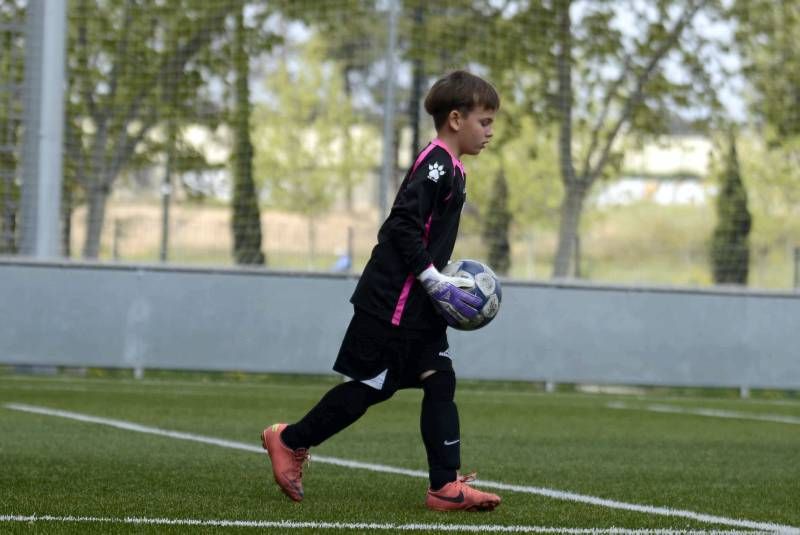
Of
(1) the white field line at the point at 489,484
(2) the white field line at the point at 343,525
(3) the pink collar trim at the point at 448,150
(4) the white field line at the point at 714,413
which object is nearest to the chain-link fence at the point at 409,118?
(4) the white field line at the point at 714,413

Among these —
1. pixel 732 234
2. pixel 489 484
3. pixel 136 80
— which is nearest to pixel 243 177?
pixel 136 80

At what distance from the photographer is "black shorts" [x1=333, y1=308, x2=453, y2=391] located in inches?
201

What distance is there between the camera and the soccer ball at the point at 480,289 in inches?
201

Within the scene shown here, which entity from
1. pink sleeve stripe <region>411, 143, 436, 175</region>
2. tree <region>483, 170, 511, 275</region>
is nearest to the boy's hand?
pink sleeve stripe <region>411, 143, 436, 175</region>

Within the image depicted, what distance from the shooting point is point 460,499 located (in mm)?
5012

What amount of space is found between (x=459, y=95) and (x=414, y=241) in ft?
1.86

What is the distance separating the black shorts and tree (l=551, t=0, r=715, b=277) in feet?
40.0

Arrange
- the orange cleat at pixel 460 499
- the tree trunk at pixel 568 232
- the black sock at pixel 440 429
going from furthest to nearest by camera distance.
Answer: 1. the tree trunk at pixel 568 232
2. the black sock at pixel 440 429
3. the orange cleat at pixel 460 499

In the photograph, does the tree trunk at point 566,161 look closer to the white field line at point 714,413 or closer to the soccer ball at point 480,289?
the white field line at point 714,413

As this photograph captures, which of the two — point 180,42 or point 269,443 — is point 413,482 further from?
point 180,42

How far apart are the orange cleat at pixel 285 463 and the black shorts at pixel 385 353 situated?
0.34m

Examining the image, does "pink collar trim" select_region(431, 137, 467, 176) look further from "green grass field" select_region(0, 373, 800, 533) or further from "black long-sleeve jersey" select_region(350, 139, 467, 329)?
"green grass field" select_region(0, 373, 800, 533)

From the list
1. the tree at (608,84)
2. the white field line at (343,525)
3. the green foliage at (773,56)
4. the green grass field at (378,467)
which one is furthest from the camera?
the green foliage at (773,56)

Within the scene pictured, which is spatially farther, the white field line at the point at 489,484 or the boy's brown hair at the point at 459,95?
the boy's brown hair at the point at 459,95
